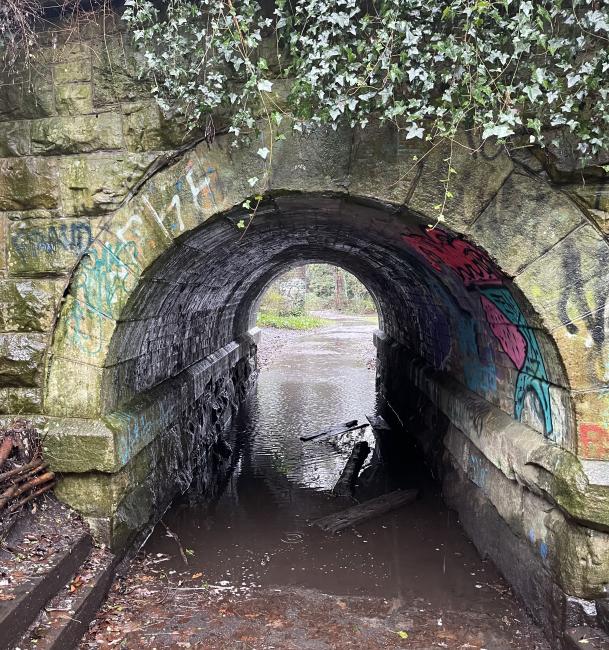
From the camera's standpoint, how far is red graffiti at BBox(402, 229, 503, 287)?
12.8ft

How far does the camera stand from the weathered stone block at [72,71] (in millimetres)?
3826

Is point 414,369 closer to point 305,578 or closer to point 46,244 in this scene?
point 305,578

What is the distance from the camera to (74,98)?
12.6ft

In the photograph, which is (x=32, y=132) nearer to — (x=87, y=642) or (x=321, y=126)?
(x=321, y=126)

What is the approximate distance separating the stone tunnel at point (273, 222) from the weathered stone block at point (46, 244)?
1 centimetres

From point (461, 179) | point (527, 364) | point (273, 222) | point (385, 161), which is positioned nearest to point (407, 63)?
point (385, 161)

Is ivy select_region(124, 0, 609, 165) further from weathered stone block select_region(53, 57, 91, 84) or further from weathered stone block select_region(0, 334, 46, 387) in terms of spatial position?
weathered stone block select_region(0, 334, 46, 387)

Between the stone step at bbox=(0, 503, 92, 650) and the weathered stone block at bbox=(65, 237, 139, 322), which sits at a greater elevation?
the weathered stone block at bbox=(65, 237, 139, 322)

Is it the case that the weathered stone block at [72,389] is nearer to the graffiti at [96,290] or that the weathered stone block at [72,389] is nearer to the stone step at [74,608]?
the graffiti at [96,290]

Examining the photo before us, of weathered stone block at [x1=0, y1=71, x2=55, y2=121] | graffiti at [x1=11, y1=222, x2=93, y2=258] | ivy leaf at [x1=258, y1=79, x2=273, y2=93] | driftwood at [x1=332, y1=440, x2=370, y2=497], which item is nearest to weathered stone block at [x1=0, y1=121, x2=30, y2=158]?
weathered stone block at [x1=0, y1=71, x2=55, y2=121]

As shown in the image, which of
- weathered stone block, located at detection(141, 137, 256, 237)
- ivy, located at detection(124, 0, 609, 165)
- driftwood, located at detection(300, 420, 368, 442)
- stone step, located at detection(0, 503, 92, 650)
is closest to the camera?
stone step, located at detection(0, 503, 92, 650)

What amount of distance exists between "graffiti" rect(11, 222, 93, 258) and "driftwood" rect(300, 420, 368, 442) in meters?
6.02

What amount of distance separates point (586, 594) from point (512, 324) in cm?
190

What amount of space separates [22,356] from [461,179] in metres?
3.46
